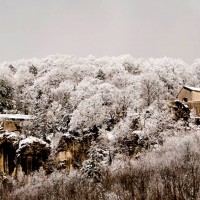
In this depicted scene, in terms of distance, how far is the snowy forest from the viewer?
38.2 meters

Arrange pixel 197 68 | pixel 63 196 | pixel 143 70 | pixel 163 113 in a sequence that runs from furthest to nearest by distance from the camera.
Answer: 1. pixel 197 68
2. pixel 143 70
3. pixel 163 113
4. pixel 63 196

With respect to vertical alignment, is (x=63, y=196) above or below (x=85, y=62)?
below

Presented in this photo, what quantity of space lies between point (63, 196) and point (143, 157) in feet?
39.1

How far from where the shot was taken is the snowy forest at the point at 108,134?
3822 cm

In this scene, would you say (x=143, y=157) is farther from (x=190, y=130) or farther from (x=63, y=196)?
(x=63, y=196)

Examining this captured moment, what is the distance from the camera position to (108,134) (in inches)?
2282

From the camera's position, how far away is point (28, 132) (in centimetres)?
6294

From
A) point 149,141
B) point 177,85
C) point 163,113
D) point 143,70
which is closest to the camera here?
point 149,141

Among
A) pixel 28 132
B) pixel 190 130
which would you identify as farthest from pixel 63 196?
pixel 28 132

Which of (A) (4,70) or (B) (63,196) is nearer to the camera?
(B) (63,196)

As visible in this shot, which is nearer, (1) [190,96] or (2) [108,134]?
(2) [108,134]

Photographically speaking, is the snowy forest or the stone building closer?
the snowy forest

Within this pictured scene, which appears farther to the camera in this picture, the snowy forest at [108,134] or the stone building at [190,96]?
the stone building at [190,96]

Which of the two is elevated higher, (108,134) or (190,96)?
(190,96)
